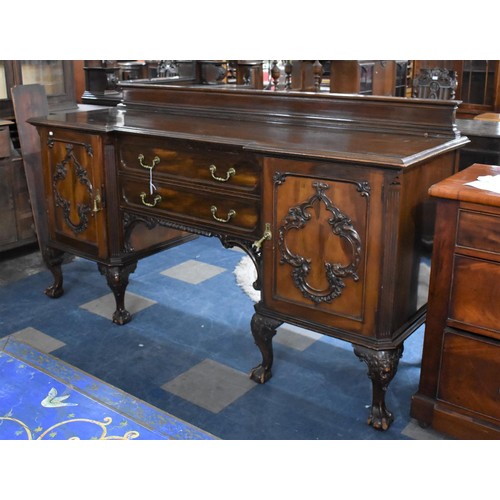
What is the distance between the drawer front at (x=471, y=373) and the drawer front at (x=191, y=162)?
2.63 ft

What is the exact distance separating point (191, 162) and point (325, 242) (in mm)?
642

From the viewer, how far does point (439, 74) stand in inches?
158

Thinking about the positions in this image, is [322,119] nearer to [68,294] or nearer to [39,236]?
[68,294]

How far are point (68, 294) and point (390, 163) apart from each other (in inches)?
77.1

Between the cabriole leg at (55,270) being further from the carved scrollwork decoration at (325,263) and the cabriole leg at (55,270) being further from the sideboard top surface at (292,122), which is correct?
the carved scrollwork decoration at (325,263)

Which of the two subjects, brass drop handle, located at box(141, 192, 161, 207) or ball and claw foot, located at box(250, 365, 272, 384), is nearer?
ball and claw foot, located at box(250, 365, 272, 384)

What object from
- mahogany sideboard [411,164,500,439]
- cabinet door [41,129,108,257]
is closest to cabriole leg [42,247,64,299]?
cabinet door [41,129,108,257]

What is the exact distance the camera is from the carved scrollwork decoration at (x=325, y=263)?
71.5 inches

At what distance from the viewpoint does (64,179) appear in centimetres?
268

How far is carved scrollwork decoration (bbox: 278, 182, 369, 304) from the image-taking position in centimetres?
182

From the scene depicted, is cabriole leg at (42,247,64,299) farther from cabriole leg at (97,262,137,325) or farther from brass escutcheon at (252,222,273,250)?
brass escutcheon at (252,222,273,250)

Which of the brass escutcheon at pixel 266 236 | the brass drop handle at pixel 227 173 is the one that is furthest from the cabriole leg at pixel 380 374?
the brass drop handle at pixel 227 173
